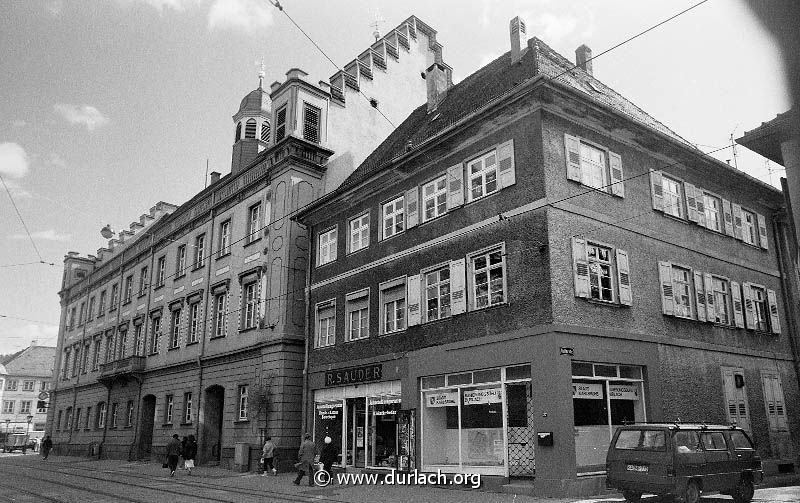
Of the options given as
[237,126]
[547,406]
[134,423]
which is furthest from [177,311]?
[547,406]

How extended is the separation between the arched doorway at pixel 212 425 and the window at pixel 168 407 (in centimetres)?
377

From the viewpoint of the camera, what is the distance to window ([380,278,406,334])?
21531 mm

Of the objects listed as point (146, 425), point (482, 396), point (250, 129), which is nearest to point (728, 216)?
point (482, 396)

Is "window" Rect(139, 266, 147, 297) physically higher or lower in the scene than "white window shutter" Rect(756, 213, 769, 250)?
higher

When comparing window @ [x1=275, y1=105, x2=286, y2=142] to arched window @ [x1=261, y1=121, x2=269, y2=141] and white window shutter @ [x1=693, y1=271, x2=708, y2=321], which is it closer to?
arched window @ [x1=261, y1=121, x2=269, y2=141]

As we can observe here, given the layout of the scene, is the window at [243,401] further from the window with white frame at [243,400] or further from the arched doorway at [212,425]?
the arched doorway at [212,425]

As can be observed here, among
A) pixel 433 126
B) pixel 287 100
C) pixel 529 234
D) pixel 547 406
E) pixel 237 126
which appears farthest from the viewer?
pixel 237 126

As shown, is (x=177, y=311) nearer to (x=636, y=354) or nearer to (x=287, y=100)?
(x=287, y=100)

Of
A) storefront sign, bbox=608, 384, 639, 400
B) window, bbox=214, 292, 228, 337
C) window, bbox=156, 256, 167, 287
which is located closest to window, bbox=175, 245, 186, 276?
window, bbox=156, 256, 167, 287

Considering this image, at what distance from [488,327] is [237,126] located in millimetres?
25821

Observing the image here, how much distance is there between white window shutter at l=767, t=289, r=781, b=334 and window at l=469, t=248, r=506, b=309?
11.8 m

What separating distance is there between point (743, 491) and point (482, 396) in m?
6.46

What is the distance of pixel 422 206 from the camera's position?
21.1 meters

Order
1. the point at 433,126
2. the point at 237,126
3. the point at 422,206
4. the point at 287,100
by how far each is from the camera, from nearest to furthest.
A: the point at 422,206
the point at 433,126
the point at 287,100
the point at 237,126
